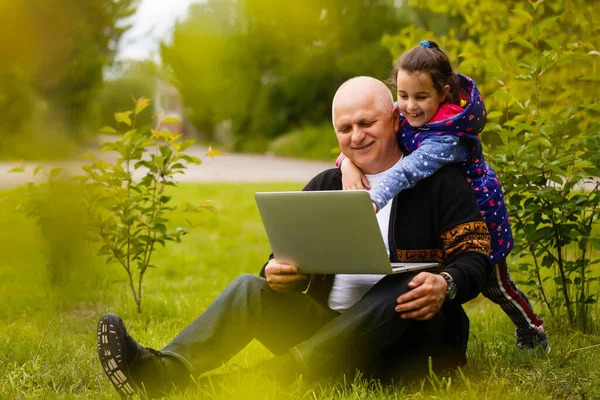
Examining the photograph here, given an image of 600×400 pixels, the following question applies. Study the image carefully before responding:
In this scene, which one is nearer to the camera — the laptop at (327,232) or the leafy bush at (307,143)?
the laptop at (327,232)

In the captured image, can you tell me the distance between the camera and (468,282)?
206cm

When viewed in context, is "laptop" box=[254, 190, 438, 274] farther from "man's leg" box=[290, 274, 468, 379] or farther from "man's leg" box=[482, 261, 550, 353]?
"man's leg" box=[482, 261, 550, 353]

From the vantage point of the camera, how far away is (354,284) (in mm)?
2316

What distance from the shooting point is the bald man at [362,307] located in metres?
2.04

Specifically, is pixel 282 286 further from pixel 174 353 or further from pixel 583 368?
pixel 583 368

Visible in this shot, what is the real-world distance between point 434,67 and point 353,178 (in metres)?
0.47

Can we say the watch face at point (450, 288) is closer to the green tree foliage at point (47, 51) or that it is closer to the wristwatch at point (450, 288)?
the wristwatch at point (450, 288)

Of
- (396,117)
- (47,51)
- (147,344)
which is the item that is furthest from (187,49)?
(47,51)

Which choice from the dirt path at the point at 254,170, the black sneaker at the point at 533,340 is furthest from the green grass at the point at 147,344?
the dirt path at the point at 254,170

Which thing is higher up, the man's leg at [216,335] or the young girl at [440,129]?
the young girl at [440,129]

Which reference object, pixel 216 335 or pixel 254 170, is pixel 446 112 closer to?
pixel 216 335

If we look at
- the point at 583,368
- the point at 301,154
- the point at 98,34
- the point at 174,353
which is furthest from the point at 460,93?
the point at 301,154

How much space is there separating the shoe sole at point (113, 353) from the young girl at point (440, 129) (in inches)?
35.1

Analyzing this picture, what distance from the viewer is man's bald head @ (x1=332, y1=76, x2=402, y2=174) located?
89.8 inches
